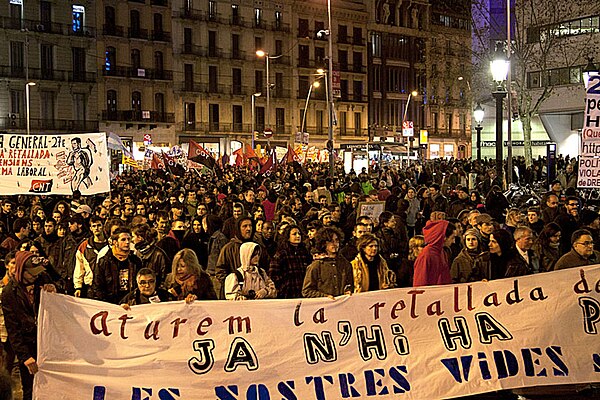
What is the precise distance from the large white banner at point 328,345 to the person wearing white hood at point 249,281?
3.55ft

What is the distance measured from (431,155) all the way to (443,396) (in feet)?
240

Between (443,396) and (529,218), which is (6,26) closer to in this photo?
(529,218)

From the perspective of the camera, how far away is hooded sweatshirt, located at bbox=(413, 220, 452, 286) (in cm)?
739

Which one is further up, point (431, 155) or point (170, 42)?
point (170, 42)

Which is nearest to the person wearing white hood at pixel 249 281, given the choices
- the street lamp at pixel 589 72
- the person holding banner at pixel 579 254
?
the person holding banner at pixel 579 254

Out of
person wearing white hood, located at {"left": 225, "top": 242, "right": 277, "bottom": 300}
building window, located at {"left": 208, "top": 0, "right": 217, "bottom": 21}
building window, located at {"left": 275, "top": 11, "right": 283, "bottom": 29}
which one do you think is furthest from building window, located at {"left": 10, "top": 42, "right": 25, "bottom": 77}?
person wearing white hood, located at {"left": 225, "top": 242, "right": 277, "bottom": 300}

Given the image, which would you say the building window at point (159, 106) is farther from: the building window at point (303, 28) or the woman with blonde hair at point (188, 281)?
the woman with blonde hair at point (188, 281)

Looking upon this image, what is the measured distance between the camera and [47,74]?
2157 inches

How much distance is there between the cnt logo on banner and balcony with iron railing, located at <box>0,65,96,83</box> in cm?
4534

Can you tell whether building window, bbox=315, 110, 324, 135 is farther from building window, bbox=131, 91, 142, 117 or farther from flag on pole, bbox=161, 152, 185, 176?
flag on pole, bbox=161, 152, 185, 176

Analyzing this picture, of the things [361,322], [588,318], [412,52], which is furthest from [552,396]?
[412,52]

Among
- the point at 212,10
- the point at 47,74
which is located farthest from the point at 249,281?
the point at 212,10

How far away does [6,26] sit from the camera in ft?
172

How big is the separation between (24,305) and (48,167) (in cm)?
917
